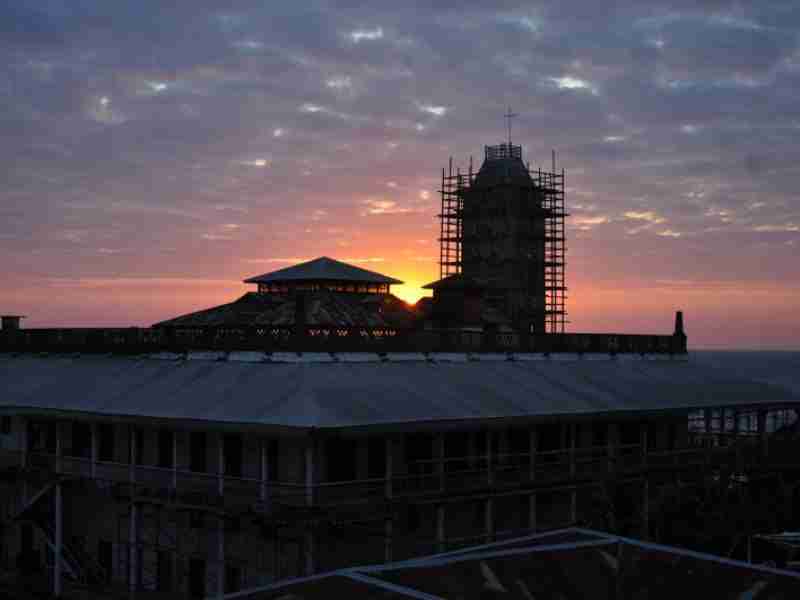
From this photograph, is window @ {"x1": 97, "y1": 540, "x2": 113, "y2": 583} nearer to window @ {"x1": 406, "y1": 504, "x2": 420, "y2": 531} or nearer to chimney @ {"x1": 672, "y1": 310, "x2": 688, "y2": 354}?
window @ {"x1": 406, "y1": 504, "x2": 420, "y2": 531}

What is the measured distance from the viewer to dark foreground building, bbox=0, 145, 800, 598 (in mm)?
30891

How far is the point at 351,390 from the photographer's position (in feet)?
104

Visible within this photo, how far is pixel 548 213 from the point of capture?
276 feet

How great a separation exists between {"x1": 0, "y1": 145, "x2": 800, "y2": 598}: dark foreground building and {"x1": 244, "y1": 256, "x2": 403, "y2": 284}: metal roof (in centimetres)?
420

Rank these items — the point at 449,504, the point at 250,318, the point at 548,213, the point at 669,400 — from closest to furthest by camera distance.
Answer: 1. the point at 449,504
2. the point at 669,400
3. the point at 250,318
4. the point at 548,213

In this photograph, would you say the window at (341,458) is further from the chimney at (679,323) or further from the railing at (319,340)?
the chimney at (679,323)

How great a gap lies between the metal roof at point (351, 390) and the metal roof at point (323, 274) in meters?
11.5

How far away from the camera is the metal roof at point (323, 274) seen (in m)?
52.6

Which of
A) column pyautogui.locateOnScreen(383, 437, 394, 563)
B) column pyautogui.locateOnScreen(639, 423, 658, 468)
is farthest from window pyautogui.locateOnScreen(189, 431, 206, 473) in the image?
column pyautogui.locateOnScreen(639, 423, 658, 468)

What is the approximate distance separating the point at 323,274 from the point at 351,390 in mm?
21775

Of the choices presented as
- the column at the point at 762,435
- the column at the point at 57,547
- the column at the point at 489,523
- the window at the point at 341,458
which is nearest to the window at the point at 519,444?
the column at the point at 489,523

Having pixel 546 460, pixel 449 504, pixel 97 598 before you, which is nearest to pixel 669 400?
pixel 546 460

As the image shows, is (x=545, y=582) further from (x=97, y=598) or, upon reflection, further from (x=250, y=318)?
(x=250, y=318)

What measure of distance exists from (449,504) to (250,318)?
670 inches
